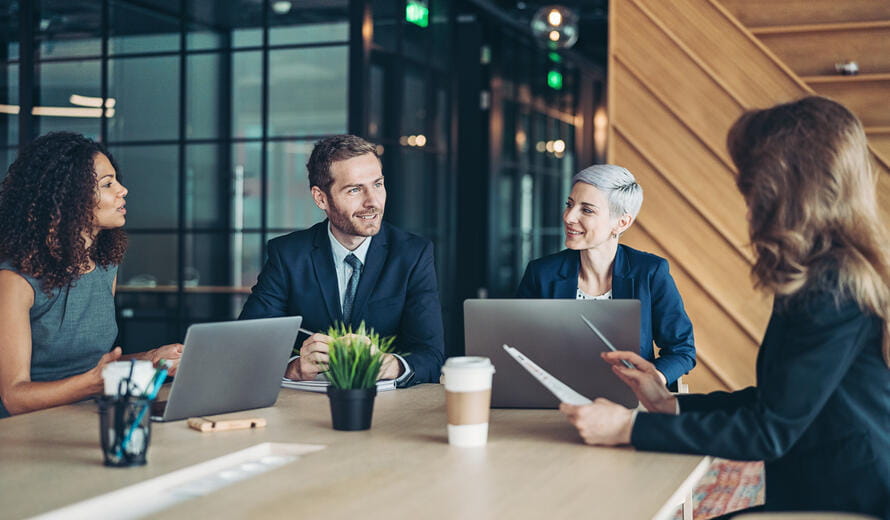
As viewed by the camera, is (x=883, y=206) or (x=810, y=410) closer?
(x=810, y=410)

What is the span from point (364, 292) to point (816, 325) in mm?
1432

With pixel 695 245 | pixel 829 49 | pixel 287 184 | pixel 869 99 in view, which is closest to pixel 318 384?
pixel 695 245

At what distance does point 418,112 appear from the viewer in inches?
232

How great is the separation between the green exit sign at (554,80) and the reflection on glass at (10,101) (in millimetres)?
4447

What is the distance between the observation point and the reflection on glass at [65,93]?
538cm

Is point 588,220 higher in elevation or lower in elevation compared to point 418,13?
lower

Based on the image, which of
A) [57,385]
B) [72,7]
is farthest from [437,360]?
[72,7]

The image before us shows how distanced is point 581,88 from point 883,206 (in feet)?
19.0

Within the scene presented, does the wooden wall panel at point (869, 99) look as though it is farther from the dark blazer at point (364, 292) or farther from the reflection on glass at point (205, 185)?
the reflection on glass at point (205, 185)

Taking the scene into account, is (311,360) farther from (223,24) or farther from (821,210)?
(223,24)

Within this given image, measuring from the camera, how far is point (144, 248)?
5.54 meters

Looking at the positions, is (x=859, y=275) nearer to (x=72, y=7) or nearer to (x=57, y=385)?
(x=57, y=385)

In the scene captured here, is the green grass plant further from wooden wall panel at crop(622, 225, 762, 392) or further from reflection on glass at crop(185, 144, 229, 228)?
reflection on glass at crop(185, 144, 229, 228)

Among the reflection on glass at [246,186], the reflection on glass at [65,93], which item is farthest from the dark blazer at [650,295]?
the reflection on glass at [65,93]
